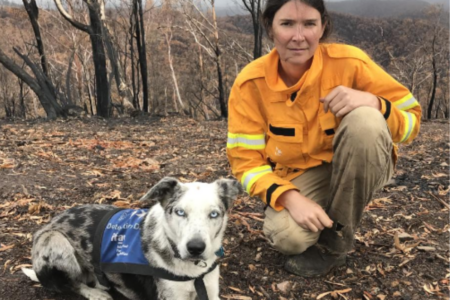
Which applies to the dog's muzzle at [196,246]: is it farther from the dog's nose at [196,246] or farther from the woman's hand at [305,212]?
the woman's hand at [305,212]

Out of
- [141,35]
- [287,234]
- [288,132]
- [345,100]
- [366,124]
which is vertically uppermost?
[141,35]

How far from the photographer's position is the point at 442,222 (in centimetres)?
424

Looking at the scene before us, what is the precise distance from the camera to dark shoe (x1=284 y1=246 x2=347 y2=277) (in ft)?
11.3

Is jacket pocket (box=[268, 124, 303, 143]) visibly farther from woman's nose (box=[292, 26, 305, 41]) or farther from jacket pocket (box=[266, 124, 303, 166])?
woman's nose (box=[292, 26, 305, 41])

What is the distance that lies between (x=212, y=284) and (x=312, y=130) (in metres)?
1.58

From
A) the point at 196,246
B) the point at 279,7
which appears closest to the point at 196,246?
the point at 196,246

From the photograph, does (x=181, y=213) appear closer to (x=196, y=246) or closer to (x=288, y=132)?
(x=196, y=246)

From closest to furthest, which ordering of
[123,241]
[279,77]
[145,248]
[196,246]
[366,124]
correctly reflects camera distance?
[196,246] < [366,124] < [145,248] < [123,241] < [279,77]

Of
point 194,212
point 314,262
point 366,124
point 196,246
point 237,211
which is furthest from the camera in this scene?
point 237,211

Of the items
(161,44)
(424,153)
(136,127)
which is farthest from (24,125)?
(161,44)

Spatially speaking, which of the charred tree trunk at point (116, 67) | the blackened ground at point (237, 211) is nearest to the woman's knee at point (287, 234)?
the blackened ground at point (237, 211)

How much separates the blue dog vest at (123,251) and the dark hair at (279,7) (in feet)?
6.86

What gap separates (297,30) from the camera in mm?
2963

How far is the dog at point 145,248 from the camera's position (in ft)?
9.10
